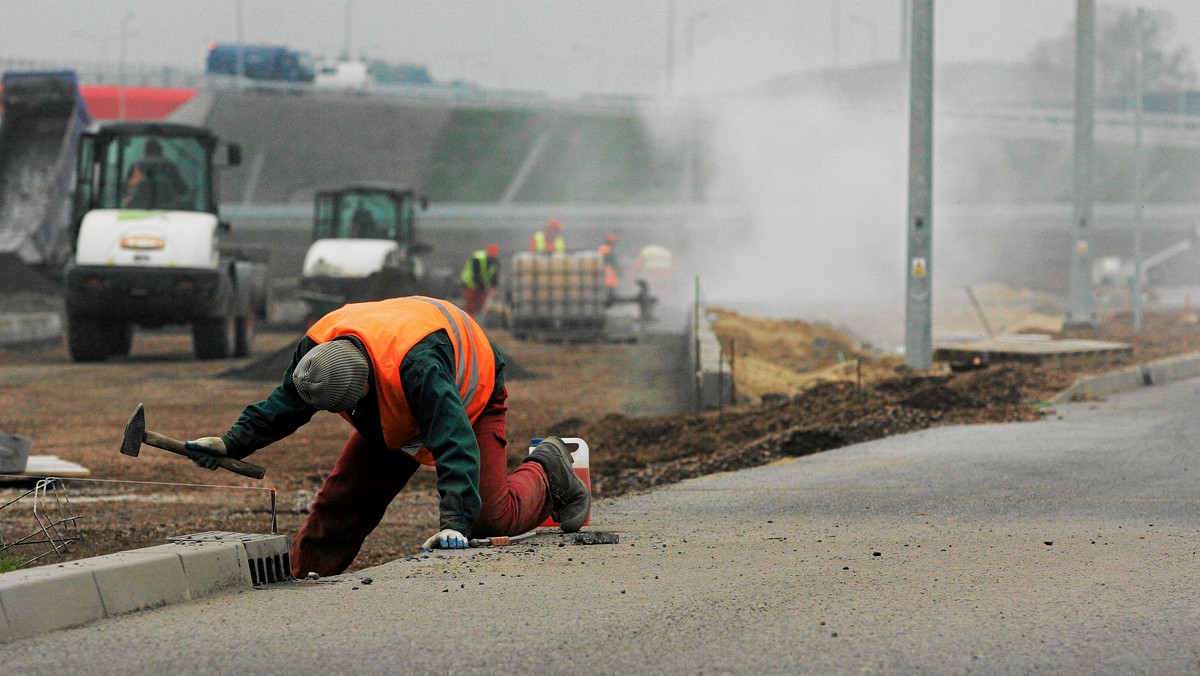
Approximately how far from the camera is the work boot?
7.01 m

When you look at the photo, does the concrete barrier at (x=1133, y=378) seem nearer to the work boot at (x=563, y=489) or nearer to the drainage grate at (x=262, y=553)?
→ the work boot at (x=563, y=489)

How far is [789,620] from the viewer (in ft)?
16.7

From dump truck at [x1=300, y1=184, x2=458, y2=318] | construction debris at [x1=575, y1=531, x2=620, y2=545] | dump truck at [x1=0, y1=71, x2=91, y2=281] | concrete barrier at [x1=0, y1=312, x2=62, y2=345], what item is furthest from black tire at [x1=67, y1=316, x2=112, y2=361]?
construction debris at [x1=575, y1=531, x2=620, y2=545]

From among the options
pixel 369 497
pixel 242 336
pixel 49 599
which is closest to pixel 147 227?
pixel 242 336

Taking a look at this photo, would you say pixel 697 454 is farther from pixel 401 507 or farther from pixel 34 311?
pixel 34 311

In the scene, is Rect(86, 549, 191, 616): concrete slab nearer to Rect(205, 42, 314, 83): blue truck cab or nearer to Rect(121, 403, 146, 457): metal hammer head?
Rect(121, 403, 146, 457): metal hammer head

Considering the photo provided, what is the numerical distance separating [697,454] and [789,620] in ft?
21.0

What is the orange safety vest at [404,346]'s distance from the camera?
585cm

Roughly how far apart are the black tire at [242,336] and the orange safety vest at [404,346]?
53.7 ft

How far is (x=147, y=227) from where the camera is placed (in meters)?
19.9

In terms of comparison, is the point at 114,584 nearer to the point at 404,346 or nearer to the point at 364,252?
the point at 404,346

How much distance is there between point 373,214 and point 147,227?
292 inches

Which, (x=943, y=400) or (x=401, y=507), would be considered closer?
(x=401, y=507)

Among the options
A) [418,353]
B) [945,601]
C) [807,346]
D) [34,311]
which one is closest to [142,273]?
[807,346]
